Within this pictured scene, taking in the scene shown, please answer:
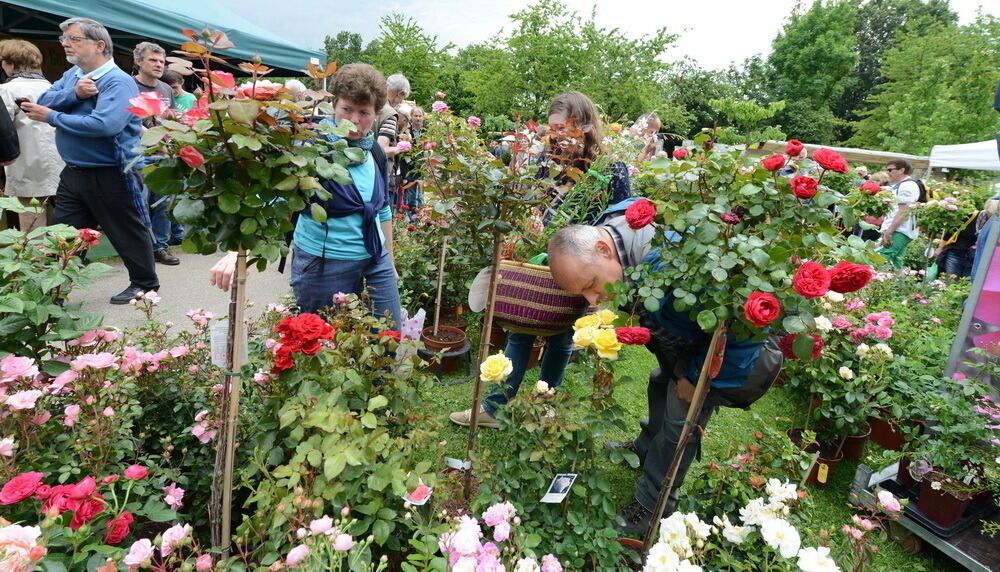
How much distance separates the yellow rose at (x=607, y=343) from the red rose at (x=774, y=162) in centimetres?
59

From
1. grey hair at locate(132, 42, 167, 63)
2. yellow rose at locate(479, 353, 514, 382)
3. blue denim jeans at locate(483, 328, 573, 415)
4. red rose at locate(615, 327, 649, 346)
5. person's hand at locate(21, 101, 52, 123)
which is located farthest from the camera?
grey hair at locate(132, 42, 167, 63)

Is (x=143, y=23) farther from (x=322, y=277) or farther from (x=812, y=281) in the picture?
(x=812, y=281)

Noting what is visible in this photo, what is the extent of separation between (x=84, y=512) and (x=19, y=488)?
0.13 m

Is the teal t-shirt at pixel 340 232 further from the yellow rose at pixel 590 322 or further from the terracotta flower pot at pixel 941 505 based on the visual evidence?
the terracotta flower pot at pixel 941 505

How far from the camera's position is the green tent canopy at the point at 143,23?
14.4 ft

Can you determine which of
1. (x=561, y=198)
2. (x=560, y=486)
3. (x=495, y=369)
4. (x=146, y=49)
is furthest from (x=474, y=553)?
(x=146, y=49)

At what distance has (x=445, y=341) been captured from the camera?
3393mm

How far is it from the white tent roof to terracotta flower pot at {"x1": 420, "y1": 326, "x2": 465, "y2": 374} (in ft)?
30.6

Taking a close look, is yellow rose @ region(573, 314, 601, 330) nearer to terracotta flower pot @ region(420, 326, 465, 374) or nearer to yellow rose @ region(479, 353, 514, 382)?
yellow rose @ region(479, 353, 514, 382)

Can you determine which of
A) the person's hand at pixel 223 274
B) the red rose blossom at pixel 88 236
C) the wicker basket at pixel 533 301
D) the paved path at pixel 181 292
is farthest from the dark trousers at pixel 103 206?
the wicker basket at pixel 533 301

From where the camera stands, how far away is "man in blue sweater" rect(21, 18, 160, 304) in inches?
125

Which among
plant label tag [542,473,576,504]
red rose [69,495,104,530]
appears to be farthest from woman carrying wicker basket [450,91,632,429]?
red rose [69,495,104,530]

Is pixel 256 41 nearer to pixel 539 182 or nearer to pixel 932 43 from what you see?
pixel 539 182

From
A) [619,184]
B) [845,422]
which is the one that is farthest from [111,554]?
[845,422]
